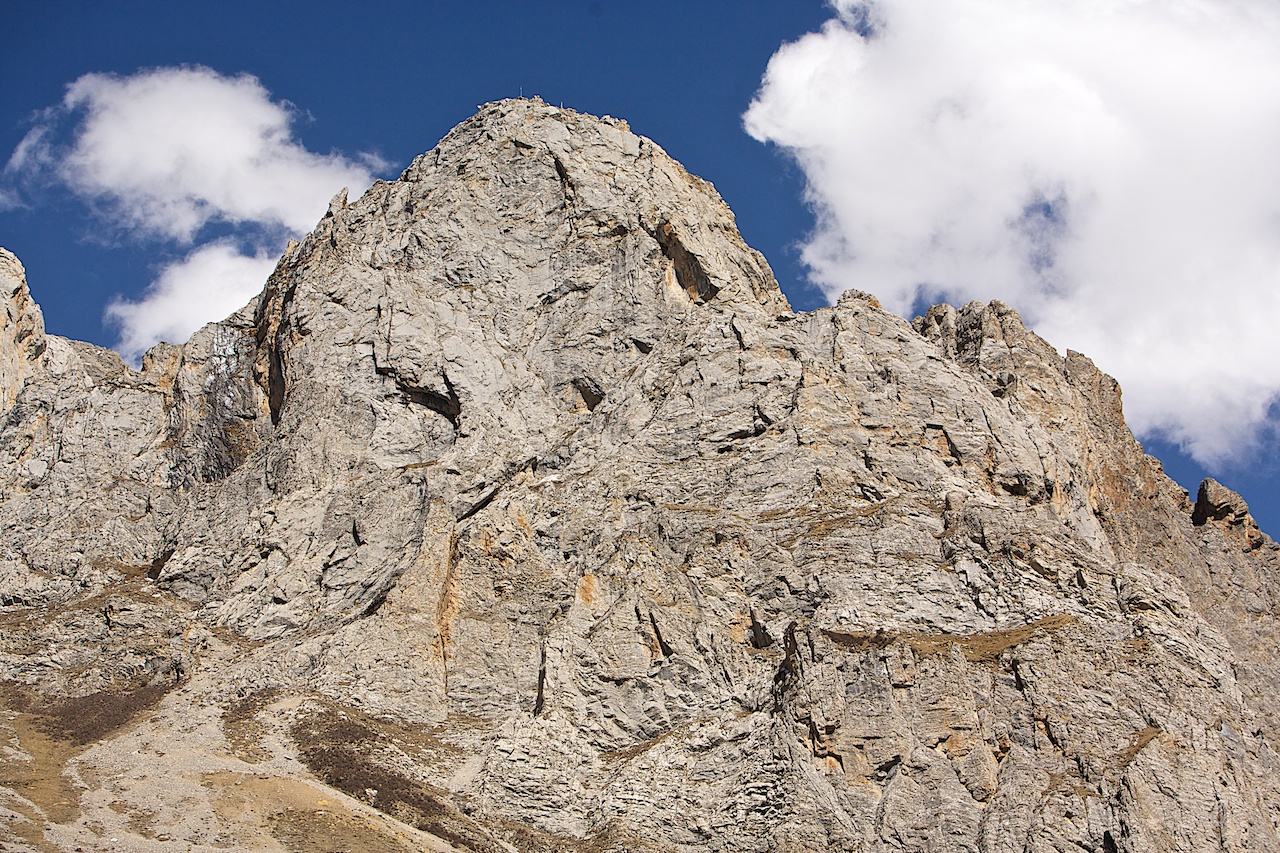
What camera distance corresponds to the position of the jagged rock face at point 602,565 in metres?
39.5

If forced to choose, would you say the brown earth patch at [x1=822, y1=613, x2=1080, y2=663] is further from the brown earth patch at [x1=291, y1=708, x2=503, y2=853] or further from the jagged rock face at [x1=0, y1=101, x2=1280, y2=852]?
the brown earth patch at [x1=291, y1=708, x2=503, y2=853]

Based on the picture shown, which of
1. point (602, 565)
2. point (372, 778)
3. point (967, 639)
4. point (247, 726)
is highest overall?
point (602, 565)

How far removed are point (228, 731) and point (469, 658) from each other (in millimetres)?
9032

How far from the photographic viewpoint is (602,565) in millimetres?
47969

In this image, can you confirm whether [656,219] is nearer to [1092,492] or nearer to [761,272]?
[761,272]

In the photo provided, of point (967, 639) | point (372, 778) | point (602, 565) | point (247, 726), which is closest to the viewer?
point (372, 778)

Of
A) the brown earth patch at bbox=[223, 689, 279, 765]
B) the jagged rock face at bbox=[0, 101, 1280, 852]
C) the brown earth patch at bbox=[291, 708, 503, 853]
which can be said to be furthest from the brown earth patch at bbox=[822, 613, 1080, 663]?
the brown earth patch at bbox=[223, 689, 279, 765]

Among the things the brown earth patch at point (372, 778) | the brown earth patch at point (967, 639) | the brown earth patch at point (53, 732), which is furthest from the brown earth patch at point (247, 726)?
the brown earth patch at point (967, 639)

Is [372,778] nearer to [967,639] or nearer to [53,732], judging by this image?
[53,732]

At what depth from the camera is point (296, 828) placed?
36.4 meters

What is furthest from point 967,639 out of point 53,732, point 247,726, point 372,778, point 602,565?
point 53,732

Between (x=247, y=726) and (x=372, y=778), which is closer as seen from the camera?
(x=372, y=778)

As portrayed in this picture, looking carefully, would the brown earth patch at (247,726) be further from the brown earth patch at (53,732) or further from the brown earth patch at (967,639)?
the brown earth patch at (967,639)

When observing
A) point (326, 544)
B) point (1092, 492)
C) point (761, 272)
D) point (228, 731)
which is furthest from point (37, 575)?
point (1092, 492)
